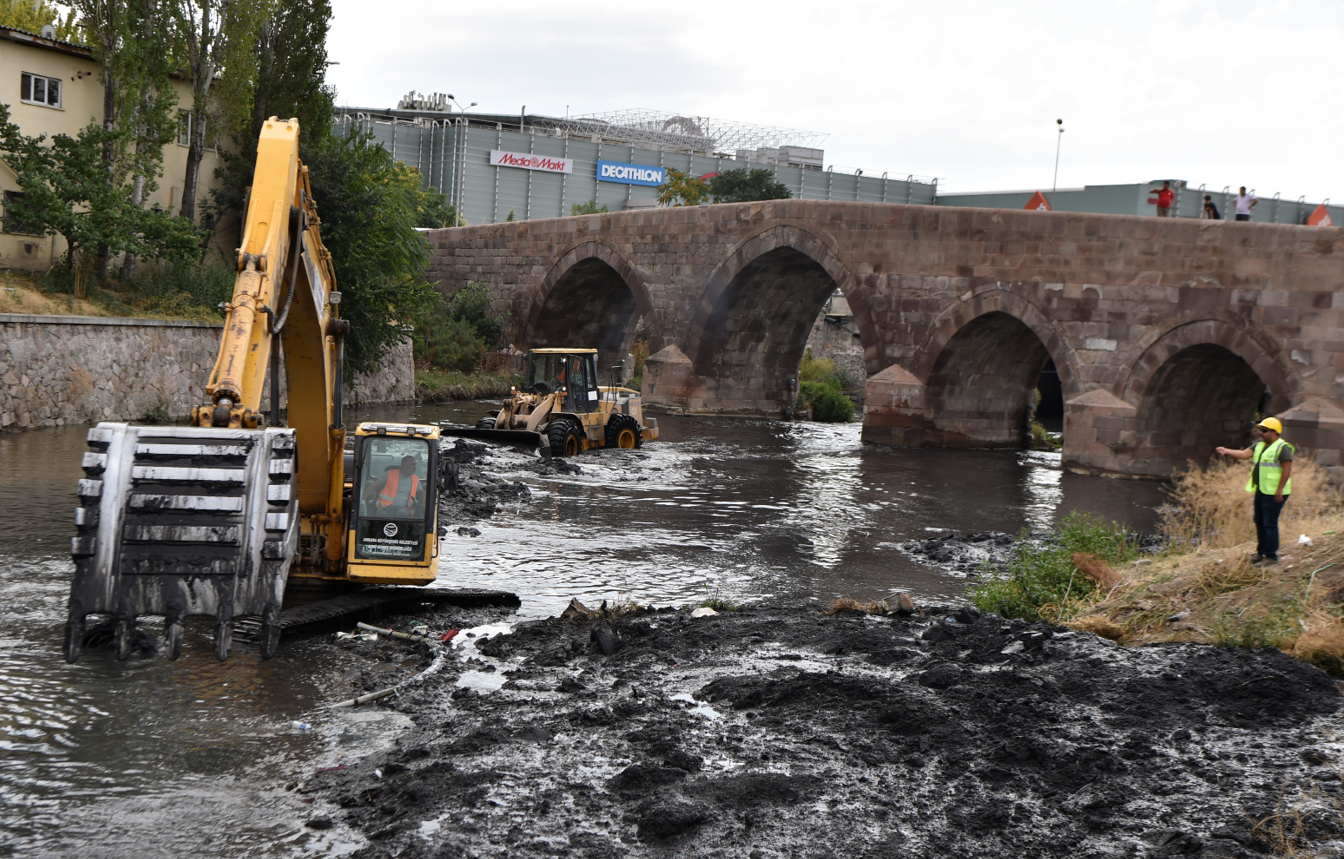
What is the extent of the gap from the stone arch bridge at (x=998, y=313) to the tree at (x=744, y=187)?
49.9 ft

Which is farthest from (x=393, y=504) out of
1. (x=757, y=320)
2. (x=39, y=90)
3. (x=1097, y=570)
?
(x=757, y=320)

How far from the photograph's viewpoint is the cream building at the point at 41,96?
23.8m

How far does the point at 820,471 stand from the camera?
898 inches

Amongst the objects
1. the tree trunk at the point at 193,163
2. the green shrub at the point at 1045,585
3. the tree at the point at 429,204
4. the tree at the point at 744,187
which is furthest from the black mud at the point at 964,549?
the tree at the point at 744,187

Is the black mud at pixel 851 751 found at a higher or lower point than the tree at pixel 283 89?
lower

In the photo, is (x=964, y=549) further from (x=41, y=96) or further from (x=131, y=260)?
(x=41, y=96)

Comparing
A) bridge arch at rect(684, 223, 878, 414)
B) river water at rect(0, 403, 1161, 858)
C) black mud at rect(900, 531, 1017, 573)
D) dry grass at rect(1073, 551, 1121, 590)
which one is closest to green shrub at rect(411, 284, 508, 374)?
bridge arch at rect(684, 223, 878, 414)

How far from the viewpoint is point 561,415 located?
22.2 m

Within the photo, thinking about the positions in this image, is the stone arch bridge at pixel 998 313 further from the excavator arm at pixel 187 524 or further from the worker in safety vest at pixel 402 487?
the excavator arm at pixel 187 524

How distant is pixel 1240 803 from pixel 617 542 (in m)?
8.87

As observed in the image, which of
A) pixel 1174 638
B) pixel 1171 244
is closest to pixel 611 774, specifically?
pixel 1174 638

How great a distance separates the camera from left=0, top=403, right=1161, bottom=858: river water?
6297 millimetres

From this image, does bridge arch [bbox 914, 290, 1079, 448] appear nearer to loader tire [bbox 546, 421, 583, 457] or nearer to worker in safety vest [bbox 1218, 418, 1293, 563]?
loader tire [bbox 546, 421, 583, 457]

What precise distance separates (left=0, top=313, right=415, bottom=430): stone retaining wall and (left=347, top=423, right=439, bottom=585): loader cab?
13.4m
